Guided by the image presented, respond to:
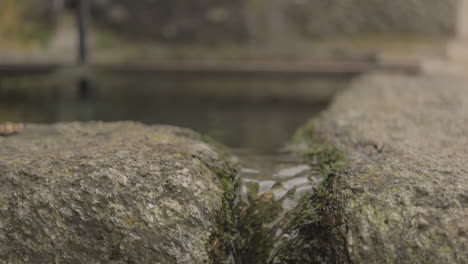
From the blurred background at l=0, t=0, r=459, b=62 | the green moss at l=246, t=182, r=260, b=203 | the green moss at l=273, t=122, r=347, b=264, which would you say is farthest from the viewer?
the blurred background at l=0, t=0, r=459, b=62

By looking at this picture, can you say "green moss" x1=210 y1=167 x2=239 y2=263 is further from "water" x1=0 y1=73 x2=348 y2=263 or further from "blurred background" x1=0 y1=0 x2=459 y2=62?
"blurred background" x1=0 y1=0 x2=459 y2=62

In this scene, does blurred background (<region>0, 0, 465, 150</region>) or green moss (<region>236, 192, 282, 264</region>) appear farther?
blurred background (<region>0, 0, 465, 150</region>)

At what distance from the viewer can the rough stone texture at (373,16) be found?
16.0 feet

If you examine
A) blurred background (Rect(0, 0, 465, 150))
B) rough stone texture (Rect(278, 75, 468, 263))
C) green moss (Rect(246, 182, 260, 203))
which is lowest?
green moss (Rect(246, 182, 260, 203))

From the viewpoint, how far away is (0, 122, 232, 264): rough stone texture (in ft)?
4.47

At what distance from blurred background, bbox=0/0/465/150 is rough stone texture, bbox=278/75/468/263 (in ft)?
7.08

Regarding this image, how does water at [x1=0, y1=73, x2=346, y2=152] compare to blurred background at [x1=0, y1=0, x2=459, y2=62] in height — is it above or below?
below

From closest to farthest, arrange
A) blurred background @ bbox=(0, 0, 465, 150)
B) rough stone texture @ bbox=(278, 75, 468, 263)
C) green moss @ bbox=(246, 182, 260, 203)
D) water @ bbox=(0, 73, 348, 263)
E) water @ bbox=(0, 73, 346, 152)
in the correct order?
rough stone texture @ bbox=(278, 75, 468, 263) < green moss @ bbox=(246, 182, 260, 203) < water @ bbox=(0, 73, 348, 263) < water @ bbox=(0, 73, 346, 152) < blurred background @ bbox=(0, 0, 465, 150)

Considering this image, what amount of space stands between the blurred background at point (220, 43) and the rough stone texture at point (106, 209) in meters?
2.55

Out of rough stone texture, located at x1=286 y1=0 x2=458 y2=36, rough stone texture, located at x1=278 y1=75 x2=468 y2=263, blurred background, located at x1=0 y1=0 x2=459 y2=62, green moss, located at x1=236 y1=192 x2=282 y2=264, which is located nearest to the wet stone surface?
green moss, located at x1=236 y1=192 x2=282 y2=264

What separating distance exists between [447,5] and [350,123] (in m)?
3.30

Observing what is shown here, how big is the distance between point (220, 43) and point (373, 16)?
142 cm

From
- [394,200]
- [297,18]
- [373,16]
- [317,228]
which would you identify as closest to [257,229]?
[317,228]

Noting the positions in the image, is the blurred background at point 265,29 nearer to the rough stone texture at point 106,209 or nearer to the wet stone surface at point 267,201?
the wet stone surface at point 267,201
